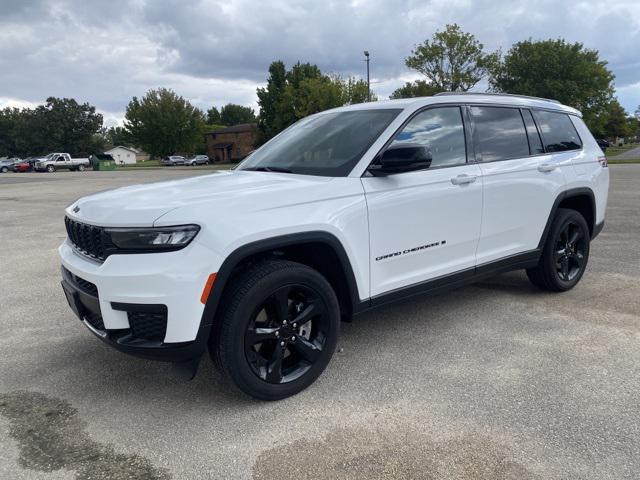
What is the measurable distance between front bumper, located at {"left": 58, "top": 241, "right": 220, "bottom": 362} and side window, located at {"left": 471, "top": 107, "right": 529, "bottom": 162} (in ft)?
8.39

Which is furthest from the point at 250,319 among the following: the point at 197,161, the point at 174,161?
the point at 197,161

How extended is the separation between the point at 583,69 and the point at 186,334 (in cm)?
6136

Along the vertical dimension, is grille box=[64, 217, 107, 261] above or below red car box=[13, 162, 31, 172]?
above

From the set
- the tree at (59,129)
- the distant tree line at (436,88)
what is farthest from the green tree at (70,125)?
the distant tree line at (436,88)

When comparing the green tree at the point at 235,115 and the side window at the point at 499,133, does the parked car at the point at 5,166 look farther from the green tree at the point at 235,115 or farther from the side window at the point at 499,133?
the green tree at the point at 235,115

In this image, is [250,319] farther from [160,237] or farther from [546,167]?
[546,167]

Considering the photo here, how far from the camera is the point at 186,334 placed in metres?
2.74

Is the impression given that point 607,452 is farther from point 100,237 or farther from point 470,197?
point 100,237

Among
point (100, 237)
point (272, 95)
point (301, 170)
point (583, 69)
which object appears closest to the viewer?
point (100, 237)

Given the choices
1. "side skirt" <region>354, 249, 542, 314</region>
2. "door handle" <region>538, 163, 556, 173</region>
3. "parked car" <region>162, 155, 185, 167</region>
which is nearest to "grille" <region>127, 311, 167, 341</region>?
"side skirt" <region>354, 249, 542, 314</region>

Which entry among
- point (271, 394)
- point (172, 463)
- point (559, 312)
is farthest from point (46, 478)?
point (559, 312)

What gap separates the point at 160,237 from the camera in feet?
8.89

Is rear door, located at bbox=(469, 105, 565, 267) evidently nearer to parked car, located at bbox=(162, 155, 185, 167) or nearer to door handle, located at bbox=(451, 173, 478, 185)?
door handle, located at bbox=(451, 173, 478, 185)

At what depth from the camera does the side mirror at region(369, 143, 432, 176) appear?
3.26 metres
